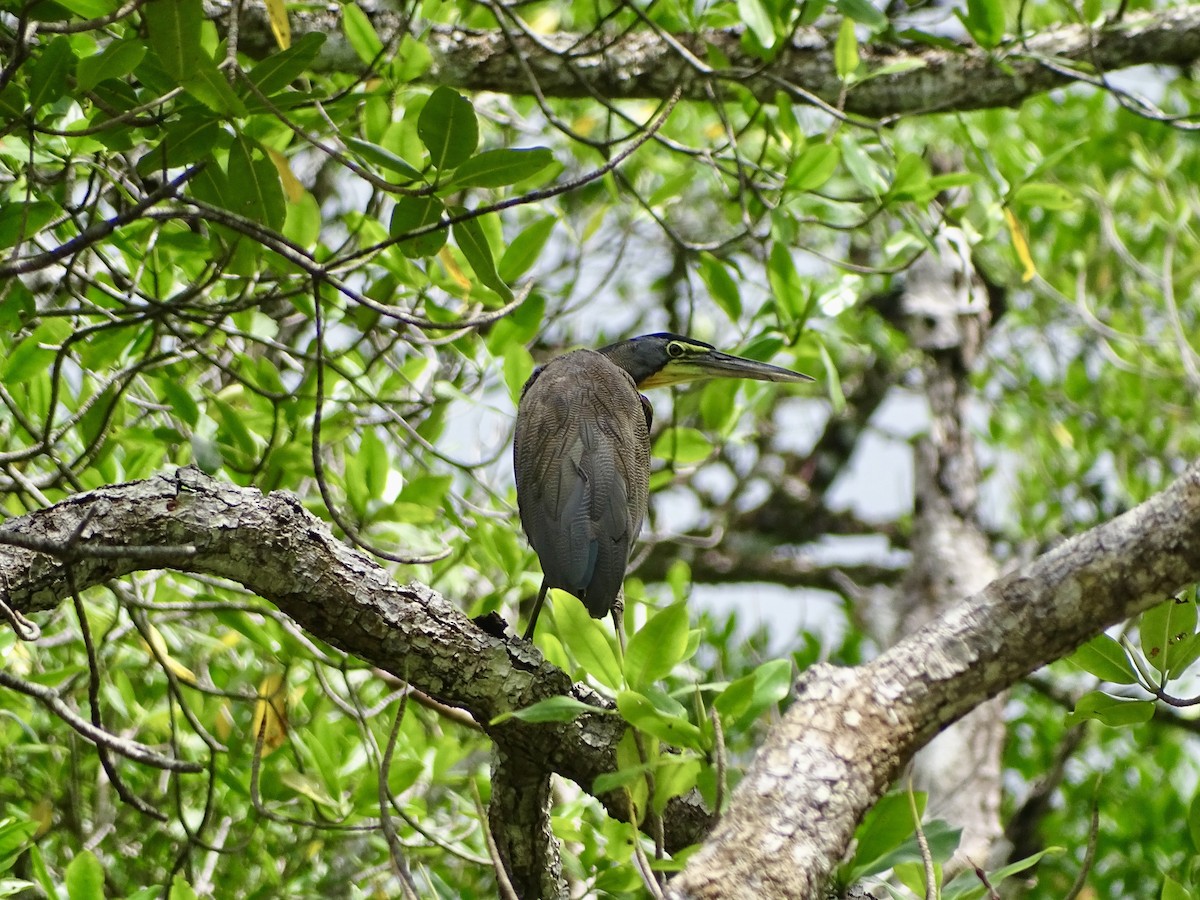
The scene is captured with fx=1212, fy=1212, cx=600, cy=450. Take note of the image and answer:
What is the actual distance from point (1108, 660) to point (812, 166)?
2.04 meters

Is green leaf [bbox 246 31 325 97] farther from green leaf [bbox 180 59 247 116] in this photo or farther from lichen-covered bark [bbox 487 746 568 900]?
lichen-covered bark [bbox 487 746 568 900]

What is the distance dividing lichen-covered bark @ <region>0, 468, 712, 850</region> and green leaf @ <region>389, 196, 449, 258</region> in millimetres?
755

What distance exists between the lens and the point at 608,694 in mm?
3115

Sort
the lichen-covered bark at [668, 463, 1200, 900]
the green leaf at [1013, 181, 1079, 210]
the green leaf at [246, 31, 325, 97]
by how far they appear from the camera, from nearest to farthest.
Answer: the lichen-covered bark at [668, 463, 1200, 900] < the green leaf at [246, 31, 325, 97] < the green leaf at [1013, 181, 1079, 210]

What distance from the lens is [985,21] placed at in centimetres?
420

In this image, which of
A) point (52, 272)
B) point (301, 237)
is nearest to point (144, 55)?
point (301, 237)

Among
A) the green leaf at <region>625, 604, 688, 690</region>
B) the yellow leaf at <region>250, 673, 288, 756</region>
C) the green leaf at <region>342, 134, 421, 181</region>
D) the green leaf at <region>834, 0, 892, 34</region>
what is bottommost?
the green leaf at <region>625, 604, 688, 690</region>

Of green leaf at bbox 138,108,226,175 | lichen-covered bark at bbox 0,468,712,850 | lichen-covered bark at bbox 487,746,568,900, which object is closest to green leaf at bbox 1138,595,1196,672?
lichen-covered bark at bbox 0,468,712,850

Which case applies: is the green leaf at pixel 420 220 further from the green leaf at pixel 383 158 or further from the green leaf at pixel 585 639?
the green leaf at pixel 585 639

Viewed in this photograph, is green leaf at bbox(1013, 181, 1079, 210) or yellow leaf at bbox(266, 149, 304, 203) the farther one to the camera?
green leaf at bbox(1013, 181, 1079, 210)

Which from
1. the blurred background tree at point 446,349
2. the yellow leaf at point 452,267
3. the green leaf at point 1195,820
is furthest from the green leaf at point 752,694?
the yellow leaf at point 452,267

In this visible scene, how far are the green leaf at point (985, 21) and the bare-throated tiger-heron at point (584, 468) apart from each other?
1.33 m

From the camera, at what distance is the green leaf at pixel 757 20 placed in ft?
12.6

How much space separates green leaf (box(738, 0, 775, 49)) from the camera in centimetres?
385
